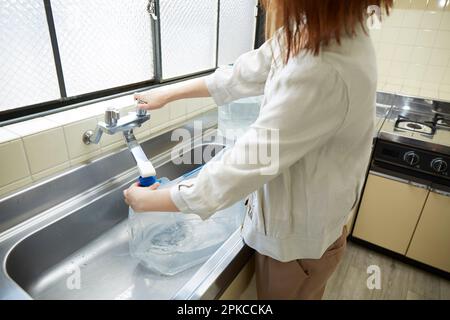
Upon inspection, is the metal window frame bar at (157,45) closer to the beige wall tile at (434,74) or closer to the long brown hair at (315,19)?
the long brown hair at (315,19)

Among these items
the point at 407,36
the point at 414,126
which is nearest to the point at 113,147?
the point at 414,126

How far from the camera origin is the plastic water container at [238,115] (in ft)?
5.35

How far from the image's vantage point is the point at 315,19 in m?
0.46

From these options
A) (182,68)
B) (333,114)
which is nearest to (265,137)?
(333,114)

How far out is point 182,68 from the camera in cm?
148

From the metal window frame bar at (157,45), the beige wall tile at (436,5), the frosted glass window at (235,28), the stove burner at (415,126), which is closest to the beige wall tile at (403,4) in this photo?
the beige wall tile at (436,5)

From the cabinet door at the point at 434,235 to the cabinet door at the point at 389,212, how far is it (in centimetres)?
3

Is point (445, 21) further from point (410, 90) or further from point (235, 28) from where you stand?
point (235, 28)

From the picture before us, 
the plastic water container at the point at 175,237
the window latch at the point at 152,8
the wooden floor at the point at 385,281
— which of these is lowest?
the wooden floor at the point at 385,281

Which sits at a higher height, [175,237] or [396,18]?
[396,18]

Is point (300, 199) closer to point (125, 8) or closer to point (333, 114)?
point (333, 114)

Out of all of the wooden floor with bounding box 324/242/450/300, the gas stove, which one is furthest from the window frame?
the wooden floor with bounding box 324/242/450/300

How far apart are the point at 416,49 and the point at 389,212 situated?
3.26 ft

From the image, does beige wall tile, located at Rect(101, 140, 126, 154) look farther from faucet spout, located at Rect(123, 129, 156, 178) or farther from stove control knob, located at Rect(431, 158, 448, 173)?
stove control knob, located at Rect(431, 158, 448, 173)
